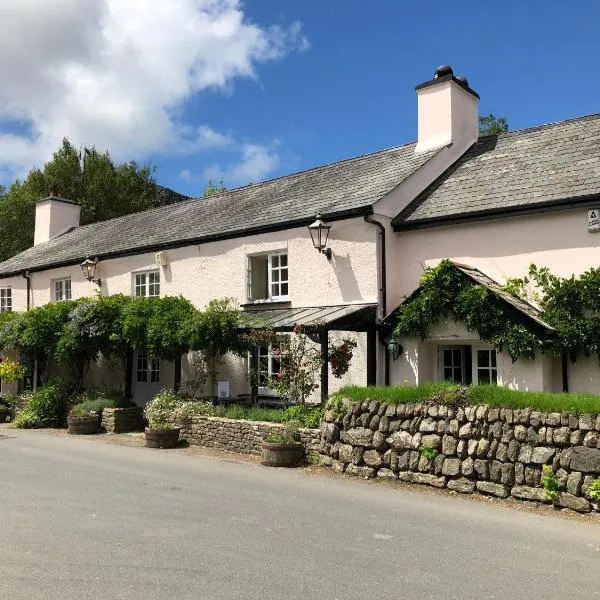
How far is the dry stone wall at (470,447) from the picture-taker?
26.9 ft

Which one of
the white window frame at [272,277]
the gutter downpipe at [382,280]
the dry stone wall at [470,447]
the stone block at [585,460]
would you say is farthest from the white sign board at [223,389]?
the stone block at [585,460]

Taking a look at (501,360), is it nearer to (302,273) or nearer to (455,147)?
(302,273)

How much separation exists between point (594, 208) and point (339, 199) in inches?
221

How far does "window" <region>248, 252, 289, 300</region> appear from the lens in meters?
15.6

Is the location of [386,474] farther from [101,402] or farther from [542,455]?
[101,402]

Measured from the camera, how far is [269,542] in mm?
6617

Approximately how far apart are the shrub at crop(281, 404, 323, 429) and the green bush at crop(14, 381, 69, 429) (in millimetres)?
8278

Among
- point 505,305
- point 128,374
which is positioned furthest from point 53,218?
point 505,305

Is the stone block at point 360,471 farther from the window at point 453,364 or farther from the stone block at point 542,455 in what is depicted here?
the window at point 453,364

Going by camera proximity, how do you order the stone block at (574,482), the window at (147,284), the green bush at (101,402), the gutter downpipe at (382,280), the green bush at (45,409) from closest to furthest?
the stone block at (574,482)
the gutter downpipe at (382,280)
the green bush at (101,402)
the green bush at (45,409)
the window at (147,284)

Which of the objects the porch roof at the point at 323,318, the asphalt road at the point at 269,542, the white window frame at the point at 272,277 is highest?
the white window frame at the point at 272,277

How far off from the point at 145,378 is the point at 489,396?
→ 496 inches

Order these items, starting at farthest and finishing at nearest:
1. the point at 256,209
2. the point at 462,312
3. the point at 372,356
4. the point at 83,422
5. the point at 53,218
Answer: the point at 53,218
the point at 256,209
the point at 83,422
the point at 372,356
the point at 462,312

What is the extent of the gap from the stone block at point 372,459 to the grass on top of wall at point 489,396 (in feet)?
2.78
